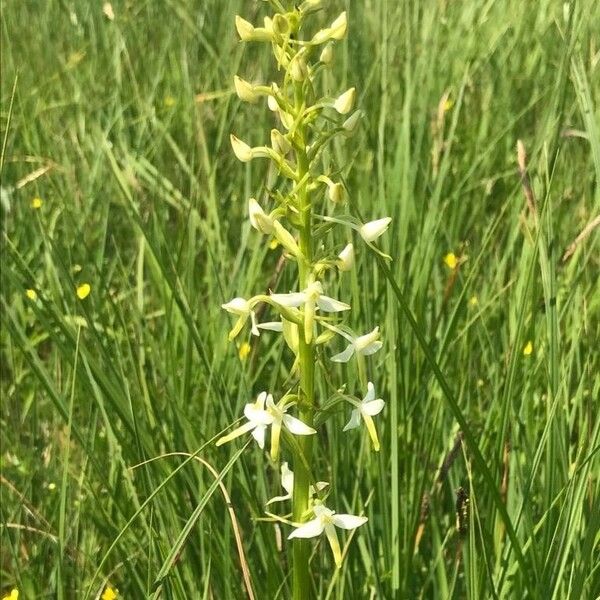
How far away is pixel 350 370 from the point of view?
1.75 m

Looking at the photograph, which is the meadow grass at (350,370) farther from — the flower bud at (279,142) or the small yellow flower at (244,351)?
the flower bud at (279,142)

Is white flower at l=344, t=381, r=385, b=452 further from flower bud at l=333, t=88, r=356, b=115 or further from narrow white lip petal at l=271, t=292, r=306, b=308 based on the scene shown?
flower bud at l=333, t=88, r=356, b=115

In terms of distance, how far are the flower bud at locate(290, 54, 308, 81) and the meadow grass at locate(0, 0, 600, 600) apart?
0.86 feet

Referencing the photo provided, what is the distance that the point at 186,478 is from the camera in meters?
1.61

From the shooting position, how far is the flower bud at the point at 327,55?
129 centimetres

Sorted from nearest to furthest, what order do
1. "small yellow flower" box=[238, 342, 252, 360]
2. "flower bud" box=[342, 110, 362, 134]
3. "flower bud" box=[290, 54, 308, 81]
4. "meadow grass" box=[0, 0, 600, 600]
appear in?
"flower bud" box=[290, 54, 308, 81] → "flower bud" box=[342, 110, 362, 134] → "meadow grass" box=[0, 0, 600, 600] → "small yellow flower" box=[238, 342, 252, 360]

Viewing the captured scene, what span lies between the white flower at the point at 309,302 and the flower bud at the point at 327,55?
0.34 metres

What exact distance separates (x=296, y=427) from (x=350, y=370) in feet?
1.86

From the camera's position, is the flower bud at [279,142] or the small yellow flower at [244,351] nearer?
the flower bud at [279,142]

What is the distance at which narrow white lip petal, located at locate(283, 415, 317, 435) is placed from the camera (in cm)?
118

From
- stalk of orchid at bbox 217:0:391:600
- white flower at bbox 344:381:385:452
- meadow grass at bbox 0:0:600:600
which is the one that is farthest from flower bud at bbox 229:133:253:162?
white flower at bbox 344:381:385:452

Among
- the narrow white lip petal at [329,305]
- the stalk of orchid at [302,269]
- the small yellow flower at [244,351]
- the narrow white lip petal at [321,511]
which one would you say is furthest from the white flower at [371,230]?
the small yellow flower at [244,351]

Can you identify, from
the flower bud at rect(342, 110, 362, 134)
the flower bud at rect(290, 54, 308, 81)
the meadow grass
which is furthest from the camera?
the meadow grass

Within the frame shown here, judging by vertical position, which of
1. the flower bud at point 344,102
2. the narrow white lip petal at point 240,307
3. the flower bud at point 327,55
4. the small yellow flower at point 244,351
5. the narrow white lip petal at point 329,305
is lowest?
the small yellow flower at point 244,351
